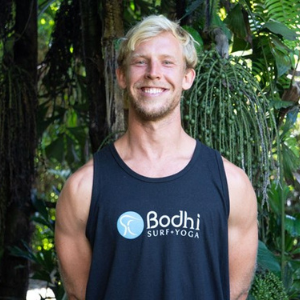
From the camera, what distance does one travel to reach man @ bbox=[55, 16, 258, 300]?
2.29 metres

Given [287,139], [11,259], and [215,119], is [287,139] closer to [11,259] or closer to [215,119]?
[215,119]

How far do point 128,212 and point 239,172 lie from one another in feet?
1.41

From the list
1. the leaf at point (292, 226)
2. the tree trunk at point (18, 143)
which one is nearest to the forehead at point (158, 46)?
the leaf at point (292, 226)

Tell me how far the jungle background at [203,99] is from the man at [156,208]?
33 centimetres

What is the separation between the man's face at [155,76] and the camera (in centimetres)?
240

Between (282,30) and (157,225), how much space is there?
3.73ft

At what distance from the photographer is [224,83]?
9.33 feet

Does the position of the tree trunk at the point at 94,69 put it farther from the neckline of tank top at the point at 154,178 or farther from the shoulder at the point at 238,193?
the shoulder at the point at 238,193

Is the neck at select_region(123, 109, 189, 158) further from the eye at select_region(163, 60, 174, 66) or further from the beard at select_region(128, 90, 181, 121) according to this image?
the eye at select_region(163, 60, 174, 66)

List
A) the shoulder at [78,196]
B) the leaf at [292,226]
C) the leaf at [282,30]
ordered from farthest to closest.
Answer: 1. the leaf at [292,226]
2. the leaf at [282,30]
3. the shoulder at [78,196]

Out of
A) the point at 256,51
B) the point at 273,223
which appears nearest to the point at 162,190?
the point at 256,51

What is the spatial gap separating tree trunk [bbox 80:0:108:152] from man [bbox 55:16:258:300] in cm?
111

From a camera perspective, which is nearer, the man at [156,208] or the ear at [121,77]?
the man at [156,208]

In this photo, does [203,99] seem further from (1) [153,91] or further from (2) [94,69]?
(2) [94,69]
